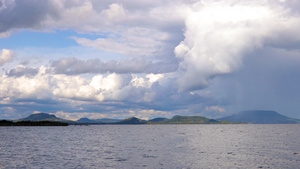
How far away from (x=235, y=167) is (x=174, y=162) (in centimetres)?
1346

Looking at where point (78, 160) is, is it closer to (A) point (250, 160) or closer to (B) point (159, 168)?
(B) point (159, 168)

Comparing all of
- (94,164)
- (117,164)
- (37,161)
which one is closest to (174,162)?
(117,164)

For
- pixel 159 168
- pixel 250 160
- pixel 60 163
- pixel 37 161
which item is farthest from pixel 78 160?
pixel 250 160

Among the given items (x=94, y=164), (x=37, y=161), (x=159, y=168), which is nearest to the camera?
Answer: (x=159, y=168)

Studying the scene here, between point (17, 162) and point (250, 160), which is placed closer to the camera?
point (17, 162)

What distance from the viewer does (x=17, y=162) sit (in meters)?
58.1

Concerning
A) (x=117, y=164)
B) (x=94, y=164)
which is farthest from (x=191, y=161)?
(x=94, y=164)

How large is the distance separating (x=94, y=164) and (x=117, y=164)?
5031 mm

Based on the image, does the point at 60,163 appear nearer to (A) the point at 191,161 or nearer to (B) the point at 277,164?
(A) the point at 191,161

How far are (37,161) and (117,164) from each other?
19482 millimetres

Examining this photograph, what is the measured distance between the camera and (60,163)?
2264 inches

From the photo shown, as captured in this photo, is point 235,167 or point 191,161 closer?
point 235,167

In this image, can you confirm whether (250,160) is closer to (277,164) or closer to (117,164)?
(277,164)

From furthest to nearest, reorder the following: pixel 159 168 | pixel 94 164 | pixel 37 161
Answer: pixel 37 161
pixel 94 164
pixel 159 168
